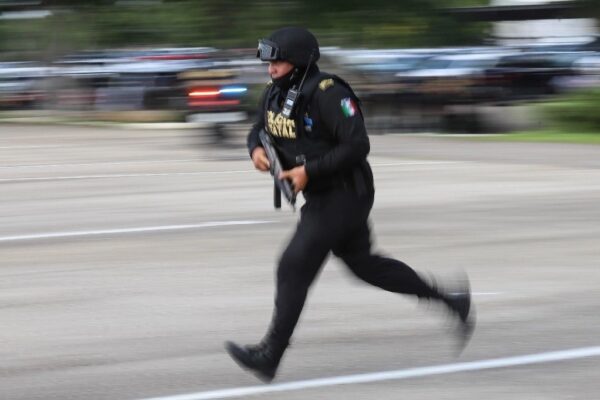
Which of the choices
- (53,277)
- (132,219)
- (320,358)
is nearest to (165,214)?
(132,219)

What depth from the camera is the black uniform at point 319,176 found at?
5723 millimetres

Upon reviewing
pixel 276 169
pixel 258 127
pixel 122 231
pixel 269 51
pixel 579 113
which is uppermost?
pixel 269 51

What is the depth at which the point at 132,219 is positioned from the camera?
12.3 metres

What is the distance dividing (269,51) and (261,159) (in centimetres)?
52

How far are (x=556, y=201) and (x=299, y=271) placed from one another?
8099 millimetres

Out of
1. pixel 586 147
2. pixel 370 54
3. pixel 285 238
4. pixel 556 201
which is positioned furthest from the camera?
pixel 370 54

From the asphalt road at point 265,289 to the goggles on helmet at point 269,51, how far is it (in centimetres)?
144

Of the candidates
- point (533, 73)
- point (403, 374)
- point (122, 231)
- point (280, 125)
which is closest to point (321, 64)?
point (533, 73)

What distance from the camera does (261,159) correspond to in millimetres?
6012

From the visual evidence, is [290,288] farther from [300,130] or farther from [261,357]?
[300,130]

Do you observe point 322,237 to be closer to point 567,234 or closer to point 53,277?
point 53,277

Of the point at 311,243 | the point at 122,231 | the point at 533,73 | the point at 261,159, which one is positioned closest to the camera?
the point at 311,243

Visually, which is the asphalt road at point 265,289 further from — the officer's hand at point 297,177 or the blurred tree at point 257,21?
the blurred tree at point 257,21

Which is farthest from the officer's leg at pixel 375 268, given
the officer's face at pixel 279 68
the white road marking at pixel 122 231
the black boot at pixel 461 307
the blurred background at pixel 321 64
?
the blurred background at pixel 321 64
